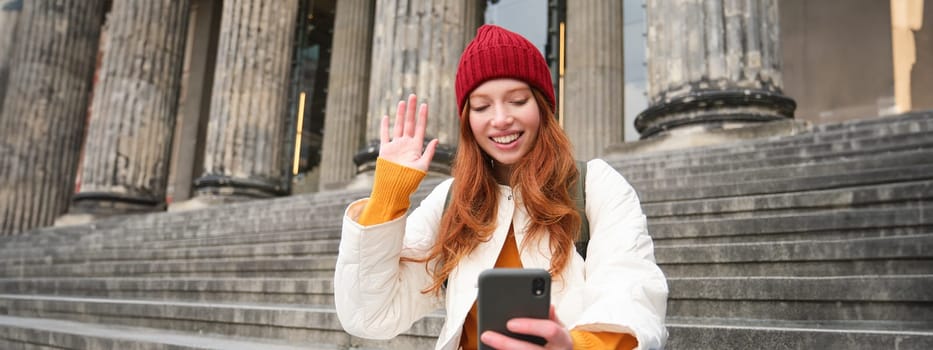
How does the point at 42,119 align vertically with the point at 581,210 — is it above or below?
above

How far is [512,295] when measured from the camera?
0.90m

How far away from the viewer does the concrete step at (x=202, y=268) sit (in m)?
4.79

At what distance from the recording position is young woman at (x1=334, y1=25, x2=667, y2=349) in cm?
120

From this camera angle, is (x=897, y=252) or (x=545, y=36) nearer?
(x=897, y=252)

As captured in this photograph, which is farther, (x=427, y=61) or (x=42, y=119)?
(x=42, y=119)

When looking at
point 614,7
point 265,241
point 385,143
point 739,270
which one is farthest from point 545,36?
point 385,143

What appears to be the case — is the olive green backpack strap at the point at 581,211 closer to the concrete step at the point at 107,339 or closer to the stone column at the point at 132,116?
the concrete step at the point at 107,339

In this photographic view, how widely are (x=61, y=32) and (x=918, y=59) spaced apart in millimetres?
16746

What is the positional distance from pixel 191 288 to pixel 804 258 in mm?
4324

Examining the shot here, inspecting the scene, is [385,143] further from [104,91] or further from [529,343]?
[104,91]

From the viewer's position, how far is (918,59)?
34.7ft

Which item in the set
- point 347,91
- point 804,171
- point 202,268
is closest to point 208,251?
point 202,268

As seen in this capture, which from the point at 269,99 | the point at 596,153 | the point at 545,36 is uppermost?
the point at 545,36

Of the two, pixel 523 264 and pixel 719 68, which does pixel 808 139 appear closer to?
pixel 719 68
